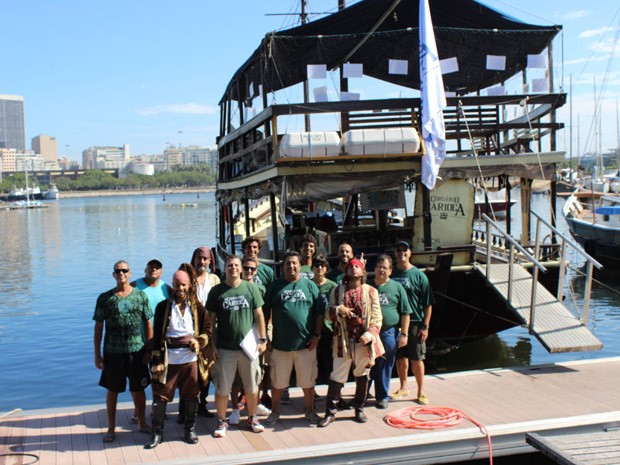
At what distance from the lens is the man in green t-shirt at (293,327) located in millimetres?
7199

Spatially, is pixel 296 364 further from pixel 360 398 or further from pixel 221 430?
pixel 221 430

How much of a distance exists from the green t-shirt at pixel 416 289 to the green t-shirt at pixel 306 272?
0.91 metres

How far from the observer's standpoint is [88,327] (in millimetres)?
18859

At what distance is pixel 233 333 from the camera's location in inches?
271

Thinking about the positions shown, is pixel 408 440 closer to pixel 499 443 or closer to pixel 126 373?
pixel 499 443

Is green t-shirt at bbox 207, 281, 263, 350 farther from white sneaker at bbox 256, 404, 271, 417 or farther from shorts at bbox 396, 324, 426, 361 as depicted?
shorts at bbox 396, 324, 426, 361

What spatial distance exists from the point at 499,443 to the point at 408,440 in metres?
0.92

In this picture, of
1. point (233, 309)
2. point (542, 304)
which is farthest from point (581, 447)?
point (542, 304)

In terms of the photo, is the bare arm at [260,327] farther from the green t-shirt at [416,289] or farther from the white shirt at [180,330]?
the green t-shirt at [416,289]

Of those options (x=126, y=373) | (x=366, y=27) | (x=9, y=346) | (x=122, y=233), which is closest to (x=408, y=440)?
(x=126, y=373)

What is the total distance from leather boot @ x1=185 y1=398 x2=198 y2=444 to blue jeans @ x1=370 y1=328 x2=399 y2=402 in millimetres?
1952

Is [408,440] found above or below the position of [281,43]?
below

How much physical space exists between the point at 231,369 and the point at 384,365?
1657 millimetres

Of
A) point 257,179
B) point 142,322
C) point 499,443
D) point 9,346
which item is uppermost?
point 257,179
